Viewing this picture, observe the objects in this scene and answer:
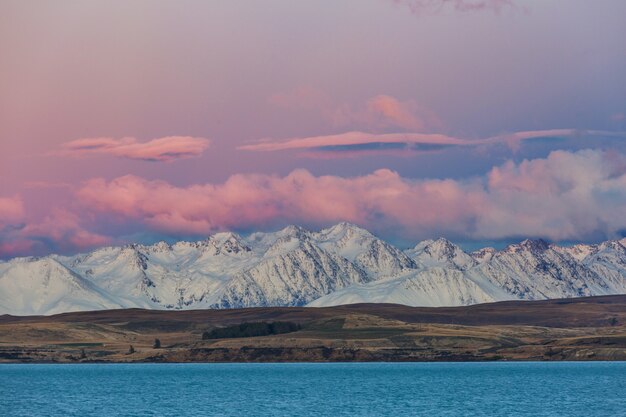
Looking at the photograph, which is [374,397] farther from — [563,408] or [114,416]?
[114,416]

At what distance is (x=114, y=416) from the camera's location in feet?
490

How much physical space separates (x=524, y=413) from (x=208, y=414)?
39848 millimetres

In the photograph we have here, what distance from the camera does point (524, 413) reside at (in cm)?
15200

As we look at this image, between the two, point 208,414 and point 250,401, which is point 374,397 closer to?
point 250,401

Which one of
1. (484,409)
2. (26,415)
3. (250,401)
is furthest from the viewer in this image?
(250,401)

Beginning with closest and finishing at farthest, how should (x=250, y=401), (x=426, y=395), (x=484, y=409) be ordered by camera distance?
(x=484, y=409) → (x=250, y=401) → (x=426, y=395)

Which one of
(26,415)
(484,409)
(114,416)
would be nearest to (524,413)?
(484,409)

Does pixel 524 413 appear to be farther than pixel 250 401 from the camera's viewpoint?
No

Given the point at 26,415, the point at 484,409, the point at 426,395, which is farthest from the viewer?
the point at 426,395

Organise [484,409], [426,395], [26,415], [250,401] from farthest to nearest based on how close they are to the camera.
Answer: [426,395] → [250,401] → [484,409] → [26,415]

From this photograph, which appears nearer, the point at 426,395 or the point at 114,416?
the point at 114,416

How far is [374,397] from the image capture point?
7328 inches

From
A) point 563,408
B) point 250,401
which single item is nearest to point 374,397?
point 250,401

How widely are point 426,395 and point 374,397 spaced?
9002 millimetres
